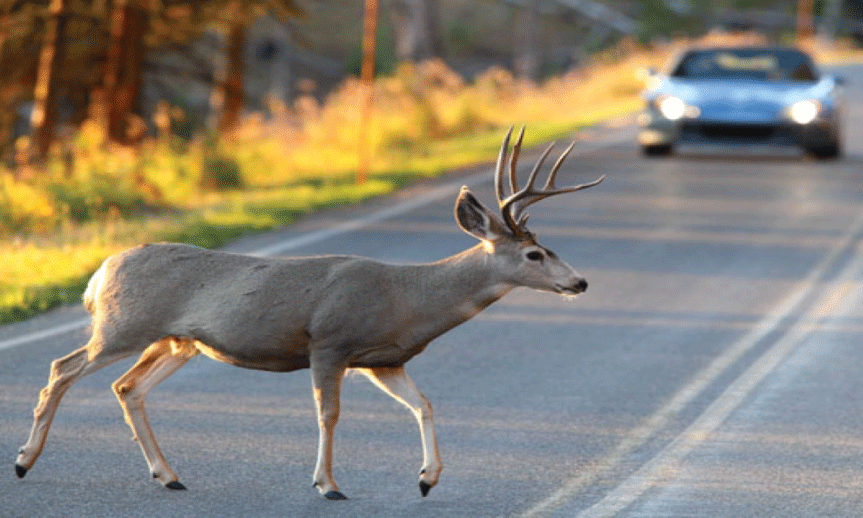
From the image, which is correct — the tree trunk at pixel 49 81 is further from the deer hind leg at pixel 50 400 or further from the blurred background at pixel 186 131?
the deer hind leg at pixel 50 400

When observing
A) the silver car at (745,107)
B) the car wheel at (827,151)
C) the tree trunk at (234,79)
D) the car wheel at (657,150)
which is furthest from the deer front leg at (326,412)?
the tree trunk at (234,79)

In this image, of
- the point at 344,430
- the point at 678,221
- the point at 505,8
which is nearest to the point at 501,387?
the point at 344,430

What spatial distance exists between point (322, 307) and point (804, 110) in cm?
1727

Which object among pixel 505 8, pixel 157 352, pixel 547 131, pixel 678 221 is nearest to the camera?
pixel 157 352

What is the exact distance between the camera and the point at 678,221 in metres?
18.5

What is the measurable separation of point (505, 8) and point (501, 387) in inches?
3513

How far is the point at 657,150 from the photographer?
25094mm

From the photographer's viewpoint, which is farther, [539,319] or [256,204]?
[256,204]

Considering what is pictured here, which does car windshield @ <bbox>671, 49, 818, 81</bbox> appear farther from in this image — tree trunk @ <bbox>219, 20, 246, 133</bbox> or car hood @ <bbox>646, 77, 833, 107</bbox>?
tree trunk @ <bbox>219, 20, 246, 133</bbox>

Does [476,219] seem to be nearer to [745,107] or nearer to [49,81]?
[49,81]

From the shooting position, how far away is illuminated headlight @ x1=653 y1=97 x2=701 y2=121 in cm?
2369

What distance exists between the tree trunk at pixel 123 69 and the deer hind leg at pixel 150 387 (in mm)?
15633

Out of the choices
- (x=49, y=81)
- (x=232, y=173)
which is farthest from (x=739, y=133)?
(x=49, y=81)

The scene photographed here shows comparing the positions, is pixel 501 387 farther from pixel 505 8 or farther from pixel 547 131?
pixel 505 8
